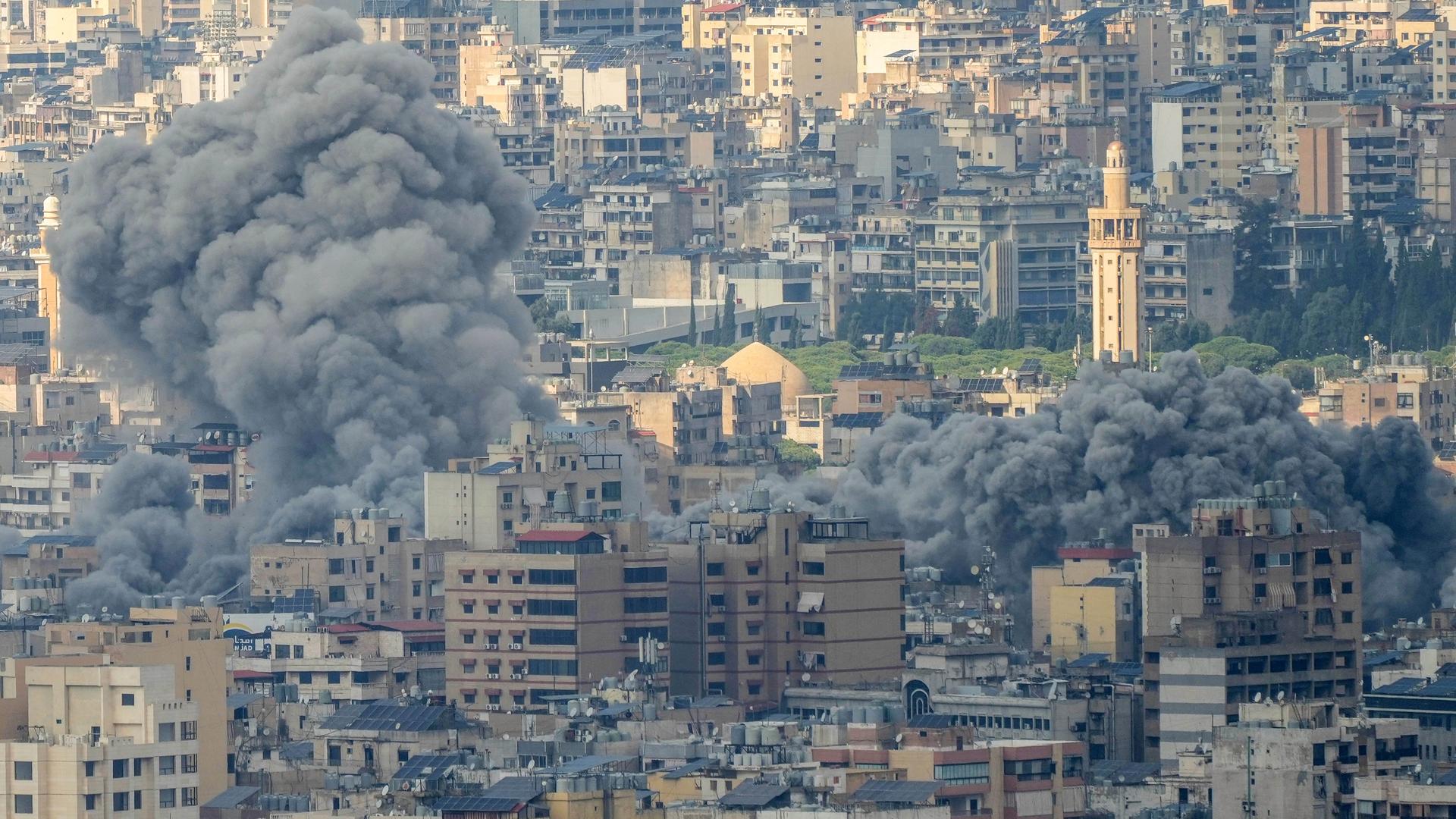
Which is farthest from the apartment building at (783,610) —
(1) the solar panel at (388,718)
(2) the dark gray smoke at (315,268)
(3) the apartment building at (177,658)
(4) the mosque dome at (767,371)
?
(4) the mosque dome at (767,371)

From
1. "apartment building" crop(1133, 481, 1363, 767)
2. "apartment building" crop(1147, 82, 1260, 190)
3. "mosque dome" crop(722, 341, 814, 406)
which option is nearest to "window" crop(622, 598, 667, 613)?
"apartment building" crop(1133, 481, 1363, 767)

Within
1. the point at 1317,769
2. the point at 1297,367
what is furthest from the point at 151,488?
the point at 1317,769

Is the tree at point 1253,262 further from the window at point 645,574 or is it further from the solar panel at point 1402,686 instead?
the solar panel at point 1402,686

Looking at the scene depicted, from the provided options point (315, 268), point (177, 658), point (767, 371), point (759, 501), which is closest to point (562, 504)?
point (759, 501)

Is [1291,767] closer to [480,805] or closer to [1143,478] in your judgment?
[480,805]

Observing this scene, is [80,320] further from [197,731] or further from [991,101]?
[991,101]
